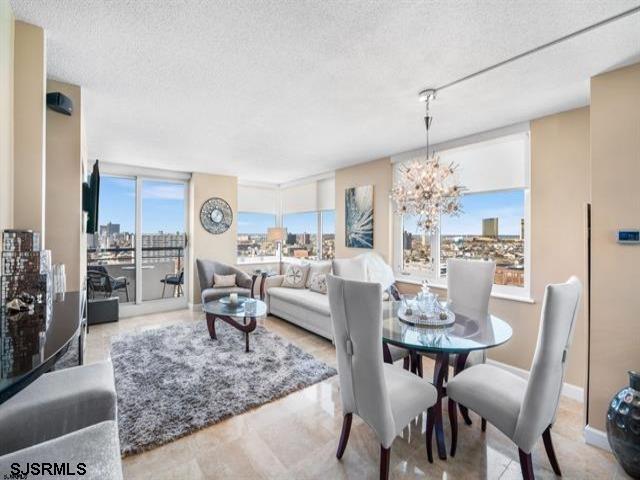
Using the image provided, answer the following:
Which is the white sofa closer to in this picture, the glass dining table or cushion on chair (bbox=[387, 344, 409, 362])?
cushion on chair (bbox=[387, 344, 409, 362])

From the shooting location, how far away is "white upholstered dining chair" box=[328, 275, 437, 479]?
1556mm

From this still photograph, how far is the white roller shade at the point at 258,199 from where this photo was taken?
255 inches

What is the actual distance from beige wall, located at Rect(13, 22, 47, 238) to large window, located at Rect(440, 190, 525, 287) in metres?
3.90

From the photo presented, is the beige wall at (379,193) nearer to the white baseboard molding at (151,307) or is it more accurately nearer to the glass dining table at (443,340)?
the glass dining table at (443,340)

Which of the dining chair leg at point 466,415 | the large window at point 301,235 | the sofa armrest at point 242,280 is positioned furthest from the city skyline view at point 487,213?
the sofa armrest at point 242,280

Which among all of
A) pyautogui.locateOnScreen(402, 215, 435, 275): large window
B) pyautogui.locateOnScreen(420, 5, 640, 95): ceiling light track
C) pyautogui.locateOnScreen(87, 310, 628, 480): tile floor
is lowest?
pyautogui.locateOnScreen(87, 310, 628, 480): tile floor

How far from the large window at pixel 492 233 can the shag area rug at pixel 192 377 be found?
2.14m

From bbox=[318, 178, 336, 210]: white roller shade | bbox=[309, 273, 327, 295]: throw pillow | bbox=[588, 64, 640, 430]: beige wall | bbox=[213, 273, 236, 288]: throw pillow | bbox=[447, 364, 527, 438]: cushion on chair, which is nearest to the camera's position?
bbox=[447, 364, 527, 438]: cushion on chair

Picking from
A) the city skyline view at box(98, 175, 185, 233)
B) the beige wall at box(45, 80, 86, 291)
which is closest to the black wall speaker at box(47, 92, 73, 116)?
the beige wall at box(45, 80, 86, 291)

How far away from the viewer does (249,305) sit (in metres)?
3.87

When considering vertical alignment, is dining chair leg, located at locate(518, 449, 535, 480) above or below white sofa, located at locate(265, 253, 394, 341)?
below

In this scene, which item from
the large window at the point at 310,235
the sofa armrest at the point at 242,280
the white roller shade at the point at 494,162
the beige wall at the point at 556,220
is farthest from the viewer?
the large window at the point at 310,235

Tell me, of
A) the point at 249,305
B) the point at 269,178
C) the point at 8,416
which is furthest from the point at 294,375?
the point at 269,178

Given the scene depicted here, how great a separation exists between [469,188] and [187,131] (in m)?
3.40
